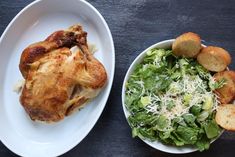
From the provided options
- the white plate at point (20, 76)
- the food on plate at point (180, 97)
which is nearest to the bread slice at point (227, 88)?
the food on plate at point (180, 97)

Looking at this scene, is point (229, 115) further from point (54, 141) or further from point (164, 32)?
point (54, 141)

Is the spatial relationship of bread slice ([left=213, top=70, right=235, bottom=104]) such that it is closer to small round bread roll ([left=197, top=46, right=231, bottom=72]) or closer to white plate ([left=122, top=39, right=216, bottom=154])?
small round bread roll ([left=197, top=46, right=231, bottom=72])

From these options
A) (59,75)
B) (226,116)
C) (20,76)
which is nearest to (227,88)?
(226,116)

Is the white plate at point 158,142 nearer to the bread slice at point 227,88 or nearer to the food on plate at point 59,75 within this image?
the food on plate at point 59,75

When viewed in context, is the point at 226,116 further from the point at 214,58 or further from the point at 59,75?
the point at 59,75

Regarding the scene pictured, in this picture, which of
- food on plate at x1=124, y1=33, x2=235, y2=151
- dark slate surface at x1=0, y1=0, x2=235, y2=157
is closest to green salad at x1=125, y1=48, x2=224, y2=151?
food on plate at x1=124, y1=33, x2=235, y2=151

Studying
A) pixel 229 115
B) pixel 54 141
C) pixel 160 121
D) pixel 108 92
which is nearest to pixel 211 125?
pixel 229 115
